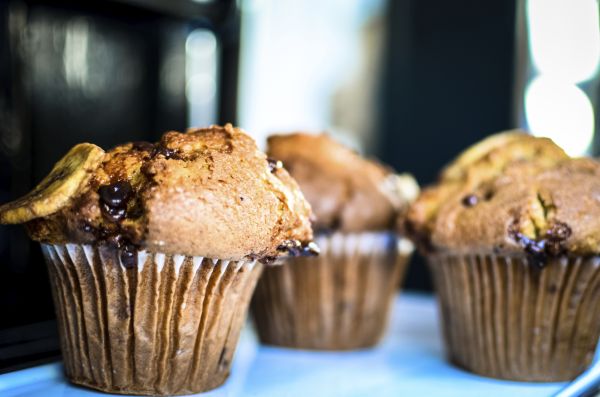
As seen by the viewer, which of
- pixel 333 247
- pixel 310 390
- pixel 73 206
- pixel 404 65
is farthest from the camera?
pixel 404 65

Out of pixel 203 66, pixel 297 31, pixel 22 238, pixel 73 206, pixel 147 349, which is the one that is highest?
pixel 297 31

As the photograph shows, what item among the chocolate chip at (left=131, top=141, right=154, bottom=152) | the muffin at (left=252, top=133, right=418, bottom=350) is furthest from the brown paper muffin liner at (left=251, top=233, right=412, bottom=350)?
the chocolate chip at (left=131, top=141, right=154, bottom=152)

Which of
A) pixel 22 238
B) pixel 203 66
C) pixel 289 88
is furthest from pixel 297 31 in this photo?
pixel 22 238

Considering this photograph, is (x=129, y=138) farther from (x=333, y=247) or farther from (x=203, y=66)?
(x=333, y=247)

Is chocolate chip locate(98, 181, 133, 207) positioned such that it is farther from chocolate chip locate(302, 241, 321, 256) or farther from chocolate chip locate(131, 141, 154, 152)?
chocolate chip locate(302, 241, 321, 256)

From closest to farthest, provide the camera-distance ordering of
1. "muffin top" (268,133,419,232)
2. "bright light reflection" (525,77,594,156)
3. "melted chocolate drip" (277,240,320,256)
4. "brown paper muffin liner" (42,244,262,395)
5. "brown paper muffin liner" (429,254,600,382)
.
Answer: "brown paper muffin liner" (42,244,262,395), "melted chocolate drip" (277,240,320,256), "brown paper muffin liner" (429,254,600,382), "muffin top" (268,133,419,232), "bright light reflection" (525,77,594,156)

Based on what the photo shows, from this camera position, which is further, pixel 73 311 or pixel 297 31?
pixel 297 31

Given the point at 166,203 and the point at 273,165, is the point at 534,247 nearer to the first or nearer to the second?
the point at 273,165

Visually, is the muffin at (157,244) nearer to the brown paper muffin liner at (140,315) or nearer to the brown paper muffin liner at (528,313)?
the brown paper muffin liner at (140,315)
